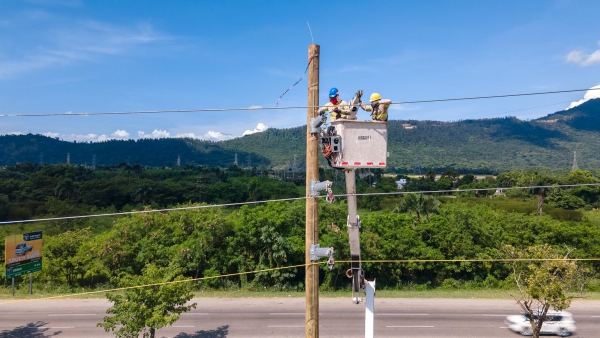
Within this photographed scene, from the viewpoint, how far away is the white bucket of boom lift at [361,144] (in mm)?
8008

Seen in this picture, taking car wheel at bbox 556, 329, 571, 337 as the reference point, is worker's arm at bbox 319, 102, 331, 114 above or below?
above

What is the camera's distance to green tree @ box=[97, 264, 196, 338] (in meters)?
16.0

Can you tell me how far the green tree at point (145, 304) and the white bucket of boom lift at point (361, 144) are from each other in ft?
37.6

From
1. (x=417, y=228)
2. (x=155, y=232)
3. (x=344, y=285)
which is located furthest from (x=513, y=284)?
(x=155, y=232)

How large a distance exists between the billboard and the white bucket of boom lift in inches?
1041

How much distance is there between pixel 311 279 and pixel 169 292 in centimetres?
1048

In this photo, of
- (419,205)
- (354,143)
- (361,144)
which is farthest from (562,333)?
(419,205)

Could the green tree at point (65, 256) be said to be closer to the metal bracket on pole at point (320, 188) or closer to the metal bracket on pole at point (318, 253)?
the metal bracket on pole at point (318, 253)

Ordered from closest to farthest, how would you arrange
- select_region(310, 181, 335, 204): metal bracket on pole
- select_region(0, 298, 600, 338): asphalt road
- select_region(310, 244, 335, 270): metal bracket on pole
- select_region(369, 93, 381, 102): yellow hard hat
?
select_region(310, 181, 335, 204): metal bracket on pole < select_region(310, 244, 335, 270): metal bracket on pole < select_region(369, 93, 381, 102): yellow hard hat < select_region(0, 298, 600, 338): asphalt road

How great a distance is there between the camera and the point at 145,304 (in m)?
16.6

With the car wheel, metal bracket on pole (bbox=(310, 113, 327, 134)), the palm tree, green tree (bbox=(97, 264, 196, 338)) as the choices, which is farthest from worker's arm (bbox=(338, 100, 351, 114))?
the palm tree

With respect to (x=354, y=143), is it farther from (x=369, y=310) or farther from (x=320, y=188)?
(x=369, y=310)

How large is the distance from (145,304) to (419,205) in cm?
3053

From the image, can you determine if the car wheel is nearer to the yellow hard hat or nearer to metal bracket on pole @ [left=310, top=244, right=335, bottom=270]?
metal bracket on pole @ [left=310, top=244, right=335, bottom=270]
